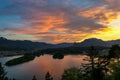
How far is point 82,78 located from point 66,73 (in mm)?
11824

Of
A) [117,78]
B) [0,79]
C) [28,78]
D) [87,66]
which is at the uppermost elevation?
[87,66]

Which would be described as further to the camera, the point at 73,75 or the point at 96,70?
the point at 73,75

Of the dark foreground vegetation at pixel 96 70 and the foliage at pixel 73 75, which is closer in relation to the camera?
the dark foreground vegetation at pixel 96 70

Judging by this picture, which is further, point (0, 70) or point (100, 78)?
Answer: point (0, 70)

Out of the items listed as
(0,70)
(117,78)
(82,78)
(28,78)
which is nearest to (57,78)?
(28,78)

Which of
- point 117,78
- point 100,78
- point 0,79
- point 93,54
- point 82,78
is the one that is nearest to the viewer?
point 100,78

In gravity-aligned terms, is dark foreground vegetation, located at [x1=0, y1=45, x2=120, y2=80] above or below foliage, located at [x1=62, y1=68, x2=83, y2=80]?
above

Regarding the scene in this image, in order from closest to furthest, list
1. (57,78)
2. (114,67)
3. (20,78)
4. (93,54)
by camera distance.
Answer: (93,54), (114,67), (57,78), (20,78)

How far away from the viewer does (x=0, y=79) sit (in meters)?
83.1

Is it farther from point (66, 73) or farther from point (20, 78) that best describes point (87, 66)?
point (20, 78)

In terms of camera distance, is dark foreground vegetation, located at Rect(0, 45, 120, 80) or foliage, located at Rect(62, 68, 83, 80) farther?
foliage, located at Rect(62, 68, 83, 80)

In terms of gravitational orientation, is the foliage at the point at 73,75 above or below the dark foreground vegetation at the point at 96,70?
below

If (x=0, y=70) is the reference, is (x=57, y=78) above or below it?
below

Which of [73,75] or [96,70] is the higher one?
[96,70]
